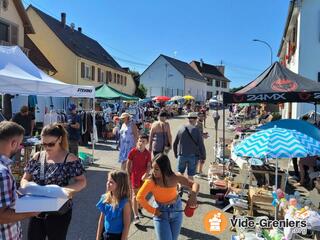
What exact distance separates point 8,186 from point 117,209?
1.42m

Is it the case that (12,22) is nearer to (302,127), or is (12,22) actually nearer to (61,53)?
(61,53)

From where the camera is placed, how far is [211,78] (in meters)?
84.4

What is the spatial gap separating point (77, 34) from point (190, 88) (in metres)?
31.9

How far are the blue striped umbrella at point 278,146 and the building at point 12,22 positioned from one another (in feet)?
56.3

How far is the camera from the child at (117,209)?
3.69 m

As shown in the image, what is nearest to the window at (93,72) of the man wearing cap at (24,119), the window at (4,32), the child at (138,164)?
the window at (4,32)

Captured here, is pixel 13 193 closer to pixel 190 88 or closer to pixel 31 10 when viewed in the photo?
pixel 31 10

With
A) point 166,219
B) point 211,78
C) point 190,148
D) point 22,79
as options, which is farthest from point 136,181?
point 211,78

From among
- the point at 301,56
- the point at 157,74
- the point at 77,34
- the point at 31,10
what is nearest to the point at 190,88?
the point at 157,74

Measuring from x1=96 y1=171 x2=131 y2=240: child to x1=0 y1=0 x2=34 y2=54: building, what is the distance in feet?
57.6

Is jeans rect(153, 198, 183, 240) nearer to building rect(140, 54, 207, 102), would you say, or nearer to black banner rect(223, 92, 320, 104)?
black banner rect(223, 92, 320, 104)

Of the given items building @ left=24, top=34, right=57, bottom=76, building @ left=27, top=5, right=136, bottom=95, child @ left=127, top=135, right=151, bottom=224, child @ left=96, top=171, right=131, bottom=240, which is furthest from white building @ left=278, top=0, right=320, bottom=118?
building @ left=27, top=5, right=136, bottom=95

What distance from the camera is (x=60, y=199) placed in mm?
2873

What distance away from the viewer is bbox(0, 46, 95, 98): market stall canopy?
844 centimetres
